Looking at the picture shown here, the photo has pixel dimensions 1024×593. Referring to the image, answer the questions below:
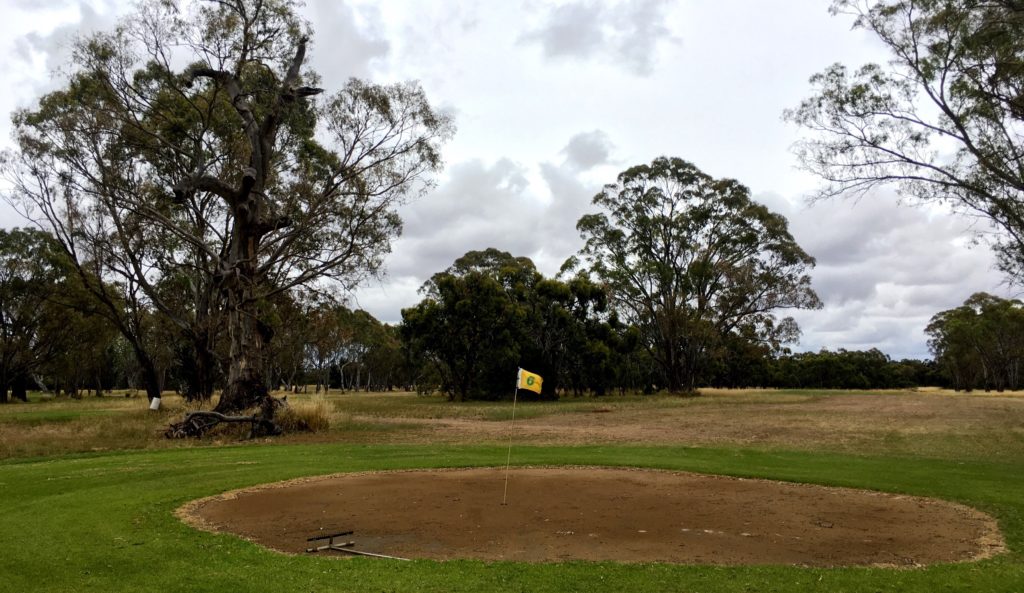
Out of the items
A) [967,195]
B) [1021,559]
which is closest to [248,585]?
[1021,559]

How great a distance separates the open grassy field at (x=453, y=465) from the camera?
667 centimetres

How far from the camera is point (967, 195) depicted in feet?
69.2

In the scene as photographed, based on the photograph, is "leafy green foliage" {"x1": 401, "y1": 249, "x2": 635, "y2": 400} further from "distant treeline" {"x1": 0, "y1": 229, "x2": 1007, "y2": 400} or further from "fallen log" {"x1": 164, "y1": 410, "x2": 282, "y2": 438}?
"fallen log" {"x1": 164, "y1": 410, "x2": 282, "y2": 438}

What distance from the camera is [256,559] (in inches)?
290

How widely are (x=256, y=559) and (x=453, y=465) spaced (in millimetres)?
8515

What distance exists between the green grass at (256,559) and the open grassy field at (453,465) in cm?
3

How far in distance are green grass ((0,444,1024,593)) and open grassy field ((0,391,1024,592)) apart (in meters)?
0.03

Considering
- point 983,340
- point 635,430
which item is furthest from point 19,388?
point 983,340

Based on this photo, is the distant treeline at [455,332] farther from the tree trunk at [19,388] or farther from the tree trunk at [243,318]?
the tree trunk at [243,318]

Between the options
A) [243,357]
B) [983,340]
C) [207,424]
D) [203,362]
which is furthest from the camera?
[983,340]

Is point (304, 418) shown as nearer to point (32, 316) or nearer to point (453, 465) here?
point (453, 465)

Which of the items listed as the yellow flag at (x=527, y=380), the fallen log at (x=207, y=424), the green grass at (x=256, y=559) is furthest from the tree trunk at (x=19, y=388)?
the yellow flag at (x=527, y=380)

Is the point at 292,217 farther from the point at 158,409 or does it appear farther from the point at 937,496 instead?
the point at 937,496

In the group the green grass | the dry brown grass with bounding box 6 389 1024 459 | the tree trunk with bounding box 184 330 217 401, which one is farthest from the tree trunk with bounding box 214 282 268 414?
the green grass
